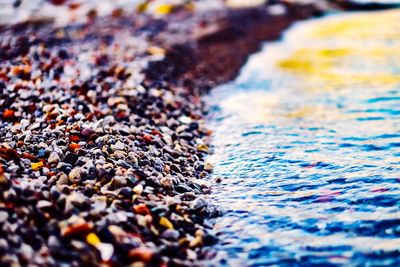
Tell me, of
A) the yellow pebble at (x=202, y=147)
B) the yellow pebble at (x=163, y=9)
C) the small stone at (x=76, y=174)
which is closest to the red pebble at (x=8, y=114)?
the small stone at (x=76, y=174)

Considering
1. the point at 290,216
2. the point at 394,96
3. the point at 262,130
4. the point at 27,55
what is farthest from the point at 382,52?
the point at 290,216

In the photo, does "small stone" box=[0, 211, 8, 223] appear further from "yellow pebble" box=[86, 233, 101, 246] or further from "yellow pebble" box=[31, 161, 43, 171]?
"yellow pebble" box=[31, 161, 43, 171]

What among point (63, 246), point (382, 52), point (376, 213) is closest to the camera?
point (63, 246)

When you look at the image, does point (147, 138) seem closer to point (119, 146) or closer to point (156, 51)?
point (119, 146)

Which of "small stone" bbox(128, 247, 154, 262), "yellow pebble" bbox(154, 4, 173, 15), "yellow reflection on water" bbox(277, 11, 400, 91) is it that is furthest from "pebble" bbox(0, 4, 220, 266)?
"yellow pebble" bbox(154, 4, 173, 15)

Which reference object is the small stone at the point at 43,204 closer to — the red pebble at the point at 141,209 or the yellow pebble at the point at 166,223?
the red pebble at the point at 141,209

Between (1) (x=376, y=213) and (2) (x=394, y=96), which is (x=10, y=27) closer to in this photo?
(2) (x=394, y=96)

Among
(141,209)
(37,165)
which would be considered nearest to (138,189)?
(141,209)
